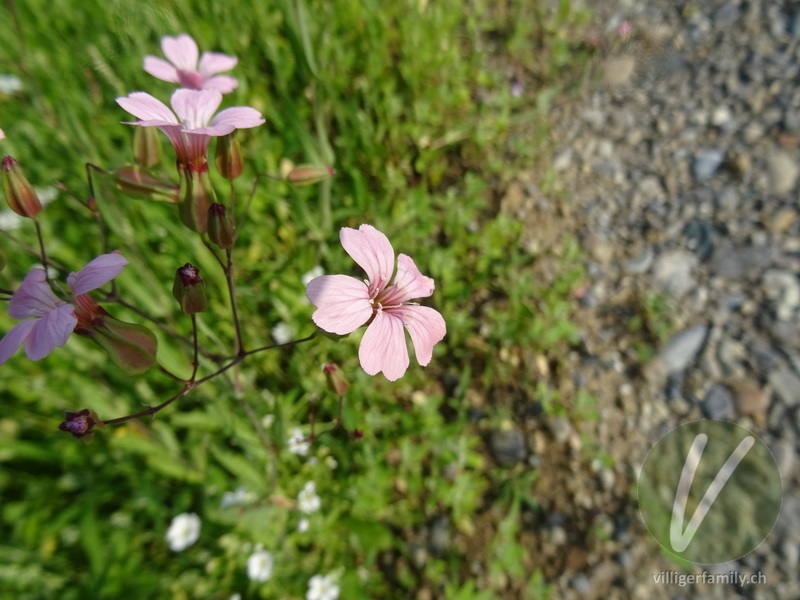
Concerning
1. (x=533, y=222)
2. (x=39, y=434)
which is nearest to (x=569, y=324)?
(x=533, y=222)

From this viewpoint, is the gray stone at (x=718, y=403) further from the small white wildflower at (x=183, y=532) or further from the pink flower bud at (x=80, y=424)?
the pink flower bud at (x=80, y=424)

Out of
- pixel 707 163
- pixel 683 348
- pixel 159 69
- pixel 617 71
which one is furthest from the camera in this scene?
pixel 617 71

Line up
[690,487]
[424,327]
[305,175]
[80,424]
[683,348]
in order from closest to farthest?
[80,424] → [424,327] → [305,175] → [690,487] → [683,348]

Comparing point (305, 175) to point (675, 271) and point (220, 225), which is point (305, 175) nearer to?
point (220, 225)

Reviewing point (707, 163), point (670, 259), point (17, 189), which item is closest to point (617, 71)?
point (707, 163)

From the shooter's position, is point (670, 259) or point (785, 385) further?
point (670, 259)

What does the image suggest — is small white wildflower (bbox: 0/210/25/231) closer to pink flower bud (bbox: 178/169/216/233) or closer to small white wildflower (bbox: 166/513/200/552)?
small white wildflower (bbox: 166/513/200/552)

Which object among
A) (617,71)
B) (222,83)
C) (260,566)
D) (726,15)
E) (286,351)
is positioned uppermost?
(222,83)

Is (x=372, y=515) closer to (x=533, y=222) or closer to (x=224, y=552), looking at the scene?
(x=224, y=552)
